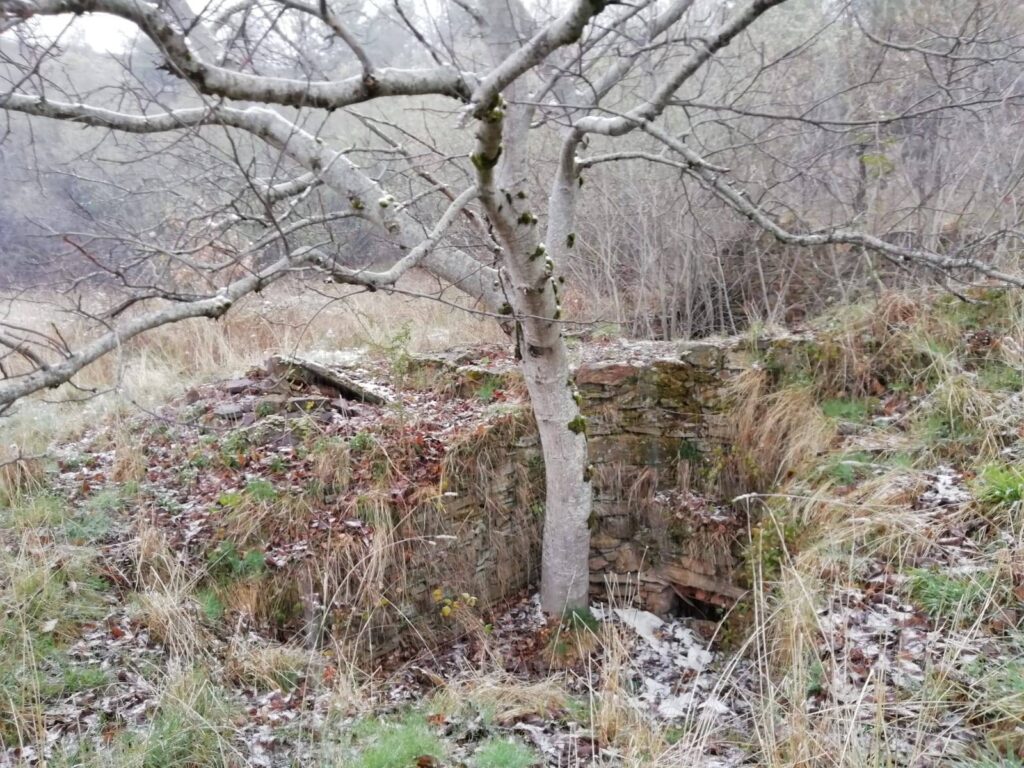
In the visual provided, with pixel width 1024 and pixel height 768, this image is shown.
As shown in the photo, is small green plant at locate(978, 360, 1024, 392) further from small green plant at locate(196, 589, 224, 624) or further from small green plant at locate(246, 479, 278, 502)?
small green plant at locate(196, 589, 224, 624)

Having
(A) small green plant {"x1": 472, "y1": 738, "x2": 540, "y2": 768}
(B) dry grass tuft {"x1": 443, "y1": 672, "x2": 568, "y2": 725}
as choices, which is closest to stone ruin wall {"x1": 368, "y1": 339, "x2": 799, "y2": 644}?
(B) dry grass tuft {"x1": 443, "y1": 672, "x2": 568, "y2": 725}

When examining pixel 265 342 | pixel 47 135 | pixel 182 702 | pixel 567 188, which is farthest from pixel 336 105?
pixel 47 135

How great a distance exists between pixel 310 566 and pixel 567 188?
A: 9.40ft

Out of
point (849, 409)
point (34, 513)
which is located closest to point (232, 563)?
point (34, 513)

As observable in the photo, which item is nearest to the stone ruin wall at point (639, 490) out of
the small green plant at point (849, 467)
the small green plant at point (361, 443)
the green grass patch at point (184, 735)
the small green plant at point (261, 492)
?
the small green plant at point (361, 443)

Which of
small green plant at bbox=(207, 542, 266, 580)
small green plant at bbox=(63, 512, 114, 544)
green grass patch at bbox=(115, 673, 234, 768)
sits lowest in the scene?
green grass patch at bbox=(115, 673, 234, 768)

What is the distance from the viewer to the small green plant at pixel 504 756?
2768 millimetres

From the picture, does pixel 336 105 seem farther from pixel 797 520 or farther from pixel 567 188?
pixel 797 520

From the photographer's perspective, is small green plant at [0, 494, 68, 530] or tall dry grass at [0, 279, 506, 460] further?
tall dry grass at [0, 279, 506, 460]

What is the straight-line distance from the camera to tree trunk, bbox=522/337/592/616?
13.1ft

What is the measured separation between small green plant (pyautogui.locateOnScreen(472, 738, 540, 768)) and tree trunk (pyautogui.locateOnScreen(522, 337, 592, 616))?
5.59 ft

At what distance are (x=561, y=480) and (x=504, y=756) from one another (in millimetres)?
1851

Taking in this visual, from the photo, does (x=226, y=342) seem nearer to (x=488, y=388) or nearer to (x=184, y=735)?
(x=488, y=388)

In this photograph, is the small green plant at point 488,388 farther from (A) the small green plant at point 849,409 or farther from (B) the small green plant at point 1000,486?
(B) the small green plant at point 1000,486
